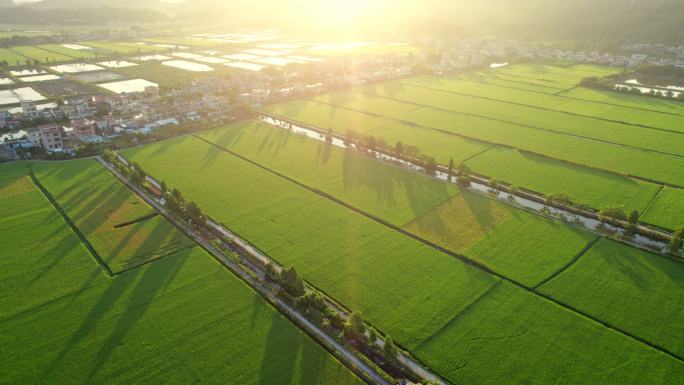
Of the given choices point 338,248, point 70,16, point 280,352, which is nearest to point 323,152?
point 338,248

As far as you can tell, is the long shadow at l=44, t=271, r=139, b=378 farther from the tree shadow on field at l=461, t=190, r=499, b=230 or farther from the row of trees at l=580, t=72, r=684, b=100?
the row of trees at l=580, t=72, r=684, b=100

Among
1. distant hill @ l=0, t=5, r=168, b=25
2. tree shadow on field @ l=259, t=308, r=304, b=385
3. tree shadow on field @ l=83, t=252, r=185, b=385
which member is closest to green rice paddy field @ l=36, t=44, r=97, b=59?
distant hill @ l=0, t=5, r=168, b=25

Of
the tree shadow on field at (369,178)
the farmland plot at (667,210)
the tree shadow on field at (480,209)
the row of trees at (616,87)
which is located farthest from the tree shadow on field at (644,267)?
the row of trees at (616,87)

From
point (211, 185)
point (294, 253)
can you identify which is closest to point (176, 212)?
point (211, 185)

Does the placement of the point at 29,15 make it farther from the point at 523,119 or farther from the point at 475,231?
the point at 475,231

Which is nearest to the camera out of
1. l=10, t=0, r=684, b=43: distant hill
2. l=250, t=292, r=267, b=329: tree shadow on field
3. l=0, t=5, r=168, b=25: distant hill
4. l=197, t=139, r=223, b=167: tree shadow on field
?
l=250, t=292, r=267, b=329: tree shadow on field

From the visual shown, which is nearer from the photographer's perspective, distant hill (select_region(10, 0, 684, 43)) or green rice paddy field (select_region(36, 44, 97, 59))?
green rice paddy field (select_region(36, 44, 97, 59))

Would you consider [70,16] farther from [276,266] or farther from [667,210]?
[667,210]
